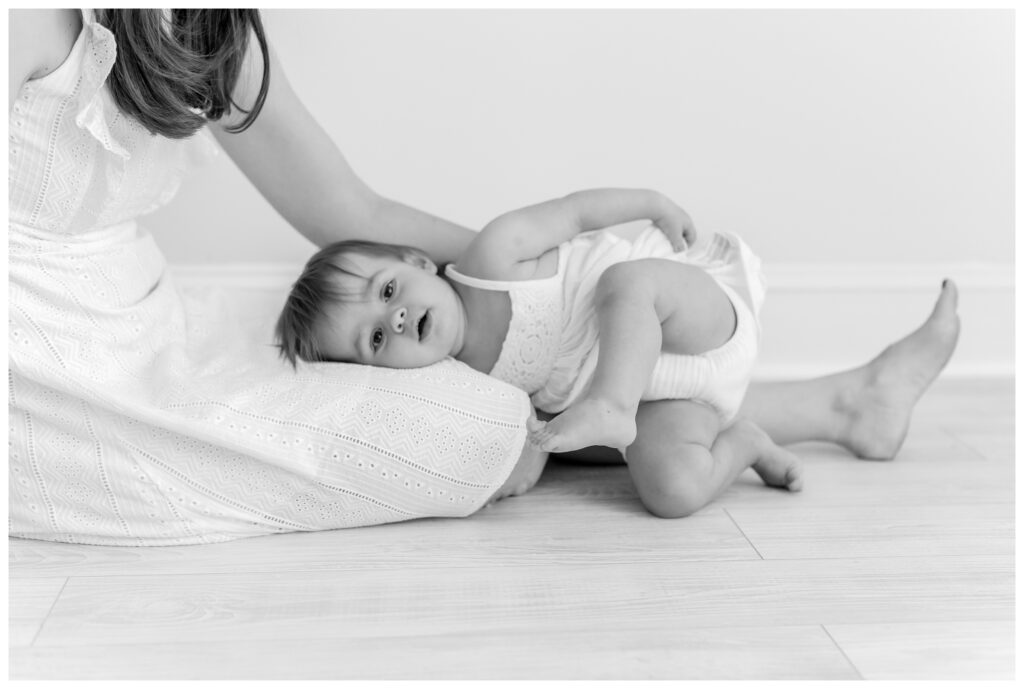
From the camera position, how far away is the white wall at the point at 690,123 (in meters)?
1.79

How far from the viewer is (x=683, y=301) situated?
1.38 m

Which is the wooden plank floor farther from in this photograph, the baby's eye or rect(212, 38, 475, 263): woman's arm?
rect(212, 38, 475, 263): woman's arm

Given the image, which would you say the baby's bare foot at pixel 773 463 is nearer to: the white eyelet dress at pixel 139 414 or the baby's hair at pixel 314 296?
the white eyelet dress at pixel 139 414

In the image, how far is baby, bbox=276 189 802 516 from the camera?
4.53ft

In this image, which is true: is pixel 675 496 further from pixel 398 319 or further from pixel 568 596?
pixel 398 319

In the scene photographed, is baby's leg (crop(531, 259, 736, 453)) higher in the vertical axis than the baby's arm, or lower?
lower

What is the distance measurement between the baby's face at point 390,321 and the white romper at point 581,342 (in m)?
0.07

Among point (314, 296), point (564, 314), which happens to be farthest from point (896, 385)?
point (314, 296)

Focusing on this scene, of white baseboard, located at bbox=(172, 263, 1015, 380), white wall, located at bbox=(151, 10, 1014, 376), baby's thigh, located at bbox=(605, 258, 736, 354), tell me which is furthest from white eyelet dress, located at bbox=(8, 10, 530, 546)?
white baseboard, located at bbox=(172, 263, 1015, 380)

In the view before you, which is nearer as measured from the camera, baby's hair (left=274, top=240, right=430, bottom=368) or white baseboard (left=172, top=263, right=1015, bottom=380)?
baby's hair (left=274, top=240, right=430, bottom=368)

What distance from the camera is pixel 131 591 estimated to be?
112 centimetres

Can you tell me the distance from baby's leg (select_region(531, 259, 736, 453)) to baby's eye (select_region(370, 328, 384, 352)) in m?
0.27

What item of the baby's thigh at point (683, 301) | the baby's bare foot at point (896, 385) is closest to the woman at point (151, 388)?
the baby's thigh at point (683, 301)

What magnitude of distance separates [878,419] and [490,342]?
58 cm
